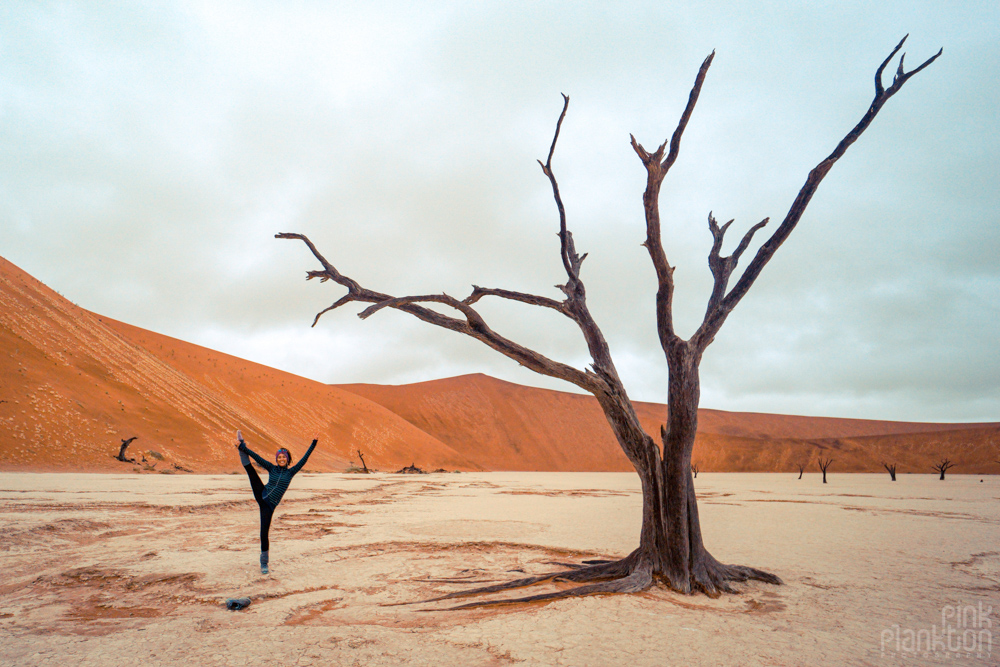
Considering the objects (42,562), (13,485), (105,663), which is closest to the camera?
(105,663)

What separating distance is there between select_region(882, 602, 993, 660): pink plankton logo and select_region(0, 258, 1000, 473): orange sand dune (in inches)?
1186

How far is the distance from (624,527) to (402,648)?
341 inches

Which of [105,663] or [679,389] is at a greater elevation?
[679,389]

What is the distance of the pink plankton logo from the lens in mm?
3945

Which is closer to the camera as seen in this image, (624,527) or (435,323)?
(435,323)

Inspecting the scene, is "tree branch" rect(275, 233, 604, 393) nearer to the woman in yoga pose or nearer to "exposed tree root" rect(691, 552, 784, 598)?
the woman in yoga pose

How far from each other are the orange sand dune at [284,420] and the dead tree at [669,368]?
27.1m

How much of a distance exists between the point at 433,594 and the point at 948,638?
4.61 metres

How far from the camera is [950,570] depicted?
23.3 ft

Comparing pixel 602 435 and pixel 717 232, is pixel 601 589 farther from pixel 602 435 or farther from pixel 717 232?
pixel 602 435

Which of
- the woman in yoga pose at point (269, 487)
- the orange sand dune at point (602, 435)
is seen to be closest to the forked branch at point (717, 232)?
the woman in yoga pose at point (269, 487)

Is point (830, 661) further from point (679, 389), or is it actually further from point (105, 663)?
point (105, 663)

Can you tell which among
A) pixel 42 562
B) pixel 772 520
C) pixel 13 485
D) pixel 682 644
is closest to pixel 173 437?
pixel 13 485

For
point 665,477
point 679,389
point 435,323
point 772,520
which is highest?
point 435,323
